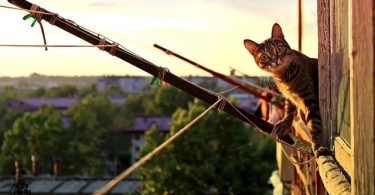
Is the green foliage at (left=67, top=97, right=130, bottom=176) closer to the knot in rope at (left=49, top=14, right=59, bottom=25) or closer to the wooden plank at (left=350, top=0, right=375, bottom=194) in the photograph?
the knot in rope at (left=49, top=14, right=59, bottom=25)

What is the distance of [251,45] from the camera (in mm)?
5562

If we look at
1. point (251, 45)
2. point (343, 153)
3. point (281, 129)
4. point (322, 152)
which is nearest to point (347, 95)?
point (343, 153)

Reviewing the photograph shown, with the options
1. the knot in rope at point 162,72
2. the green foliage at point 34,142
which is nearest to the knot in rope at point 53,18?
the knot in rope at point 162,72

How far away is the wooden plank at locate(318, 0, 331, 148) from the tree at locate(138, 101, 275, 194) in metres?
21.1

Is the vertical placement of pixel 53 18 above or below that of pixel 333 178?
above

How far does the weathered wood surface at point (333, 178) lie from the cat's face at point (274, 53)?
1267 millimetres

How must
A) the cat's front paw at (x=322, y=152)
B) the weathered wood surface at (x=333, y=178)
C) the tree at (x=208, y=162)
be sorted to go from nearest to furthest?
the weathered wood surface at (x=333, y=178)
the cat's front paw at (x=322, y=152)
the tree at (x=208, y=162)

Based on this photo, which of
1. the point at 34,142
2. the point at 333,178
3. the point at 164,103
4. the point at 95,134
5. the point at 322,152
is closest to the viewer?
the point at 333,178

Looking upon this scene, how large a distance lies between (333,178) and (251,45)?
2.30 meters

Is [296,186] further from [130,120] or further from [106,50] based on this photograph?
[130,120]

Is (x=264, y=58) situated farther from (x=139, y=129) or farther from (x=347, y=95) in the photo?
(x=139, y=129)

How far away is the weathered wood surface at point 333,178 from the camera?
3.12 metres

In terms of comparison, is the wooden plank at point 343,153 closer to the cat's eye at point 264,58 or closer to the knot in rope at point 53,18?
the cat's eye at point 264,58

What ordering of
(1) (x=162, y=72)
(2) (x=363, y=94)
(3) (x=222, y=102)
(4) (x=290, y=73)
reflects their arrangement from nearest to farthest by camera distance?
(2) (x=363, y=94) < (3) (x=222, y=102) < (1) (x=162, y=72) < (4) (x=290, y=73)
